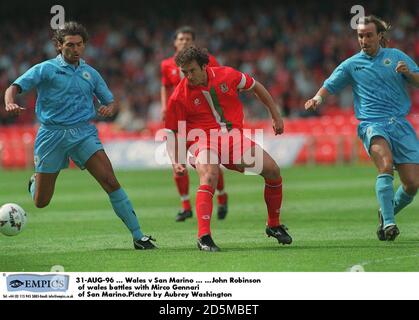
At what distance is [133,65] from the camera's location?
29484mm

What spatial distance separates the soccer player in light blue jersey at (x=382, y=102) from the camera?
9.35 meters

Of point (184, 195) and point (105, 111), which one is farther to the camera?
point (184, 195)

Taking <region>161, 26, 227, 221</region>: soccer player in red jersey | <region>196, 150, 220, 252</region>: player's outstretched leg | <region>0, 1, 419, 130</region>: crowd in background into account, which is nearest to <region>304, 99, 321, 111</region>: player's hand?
<region>196, 150, 220, 252</region>: player's outstretched leg

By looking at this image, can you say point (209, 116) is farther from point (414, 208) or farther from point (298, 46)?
point (298, 46)

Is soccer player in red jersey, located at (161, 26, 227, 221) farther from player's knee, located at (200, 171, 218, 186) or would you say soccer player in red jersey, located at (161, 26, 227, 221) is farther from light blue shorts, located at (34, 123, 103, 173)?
player's knee, located at (200, 171, 218, 186)

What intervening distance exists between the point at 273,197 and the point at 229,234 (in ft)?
4.97

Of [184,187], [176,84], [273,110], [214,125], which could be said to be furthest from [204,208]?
[176,84]

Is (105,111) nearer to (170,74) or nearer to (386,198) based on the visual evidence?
(386,198)

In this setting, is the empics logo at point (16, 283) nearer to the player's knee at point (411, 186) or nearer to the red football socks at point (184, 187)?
the player's knee at point (411, 186)

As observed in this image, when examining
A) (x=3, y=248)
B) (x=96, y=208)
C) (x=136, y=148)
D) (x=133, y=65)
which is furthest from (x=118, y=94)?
(x=3, y=248)

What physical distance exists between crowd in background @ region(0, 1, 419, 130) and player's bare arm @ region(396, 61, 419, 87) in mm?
14364

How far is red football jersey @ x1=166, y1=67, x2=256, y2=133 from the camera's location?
9.06 meters

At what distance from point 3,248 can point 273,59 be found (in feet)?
56.8

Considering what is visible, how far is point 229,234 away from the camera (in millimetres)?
10602
